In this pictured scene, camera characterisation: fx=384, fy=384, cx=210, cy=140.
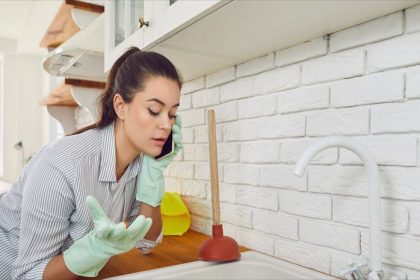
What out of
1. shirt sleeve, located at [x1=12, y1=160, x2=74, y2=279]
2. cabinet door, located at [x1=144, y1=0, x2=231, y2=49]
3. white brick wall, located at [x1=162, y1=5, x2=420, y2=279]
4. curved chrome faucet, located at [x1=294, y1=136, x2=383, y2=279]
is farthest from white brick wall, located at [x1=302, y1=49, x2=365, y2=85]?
shirt sleeve, located at [x1=12, y1=160, x2=74, y2=279]

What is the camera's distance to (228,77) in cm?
133

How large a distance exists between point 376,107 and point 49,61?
142 centimetres

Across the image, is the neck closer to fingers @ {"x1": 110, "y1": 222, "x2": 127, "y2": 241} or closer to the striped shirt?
the striped shirt

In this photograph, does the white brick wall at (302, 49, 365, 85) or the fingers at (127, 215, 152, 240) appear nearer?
the fingers at (127, 215, 152, 240)

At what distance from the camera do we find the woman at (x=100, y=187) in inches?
33.6

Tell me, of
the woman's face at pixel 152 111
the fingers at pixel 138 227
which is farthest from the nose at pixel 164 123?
the fingers at pixel 138 227

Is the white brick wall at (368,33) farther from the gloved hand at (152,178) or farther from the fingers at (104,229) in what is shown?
the fingers at (104,229)

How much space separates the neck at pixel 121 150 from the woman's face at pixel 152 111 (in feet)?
0.14

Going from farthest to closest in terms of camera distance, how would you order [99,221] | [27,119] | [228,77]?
[27,119]
[228,77]
[99,221]

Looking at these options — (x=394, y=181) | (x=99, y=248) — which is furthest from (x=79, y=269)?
(x=394, y=181)

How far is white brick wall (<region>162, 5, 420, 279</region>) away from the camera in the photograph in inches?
31.1

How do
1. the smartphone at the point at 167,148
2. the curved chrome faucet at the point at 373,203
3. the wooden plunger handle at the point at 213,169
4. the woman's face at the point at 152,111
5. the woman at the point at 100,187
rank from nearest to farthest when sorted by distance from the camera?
the curved chrome faucet at the point at 373,203 → the woman at the point at 100,187 → the woman's face at the point at 152,111 → the wooden plunger handle at the point at 213,169 → the smartphone at the point at 167,148

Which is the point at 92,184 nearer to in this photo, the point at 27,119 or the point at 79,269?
the point at 79,269

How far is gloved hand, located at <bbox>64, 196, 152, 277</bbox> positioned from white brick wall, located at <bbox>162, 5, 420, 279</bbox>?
0.44 m
